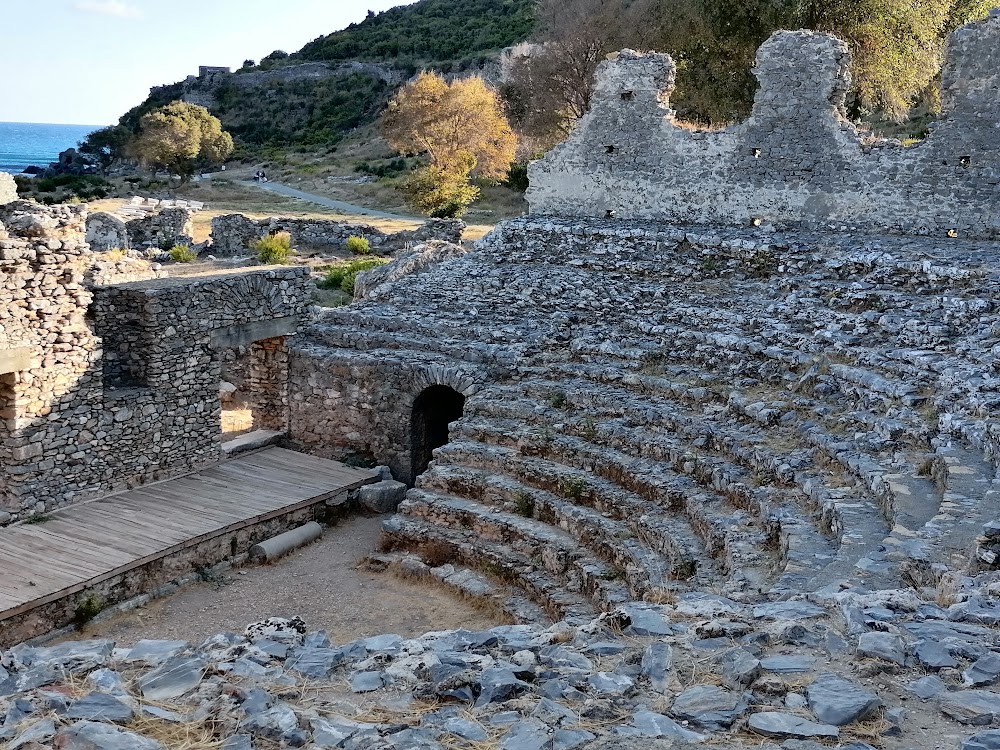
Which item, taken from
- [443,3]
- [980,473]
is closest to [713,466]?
[980,473]

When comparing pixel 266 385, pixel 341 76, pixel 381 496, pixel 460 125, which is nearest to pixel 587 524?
pixel 381 496

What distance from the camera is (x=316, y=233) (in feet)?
106

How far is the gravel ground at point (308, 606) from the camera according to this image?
10.0 metres

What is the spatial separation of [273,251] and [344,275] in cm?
299

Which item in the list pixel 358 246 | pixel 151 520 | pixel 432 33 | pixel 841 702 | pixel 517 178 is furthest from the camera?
pixel 432 33

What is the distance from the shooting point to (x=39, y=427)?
11.1 metres

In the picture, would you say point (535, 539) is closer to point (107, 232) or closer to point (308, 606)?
point (308, 606)

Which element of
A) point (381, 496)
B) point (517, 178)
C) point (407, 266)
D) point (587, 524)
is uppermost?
point (517, 178)

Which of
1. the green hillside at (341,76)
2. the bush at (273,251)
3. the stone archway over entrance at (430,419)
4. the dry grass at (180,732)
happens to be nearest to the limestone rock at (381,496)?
the stone archway over entrance at (430,419)

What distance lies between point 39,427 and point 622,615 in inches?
334

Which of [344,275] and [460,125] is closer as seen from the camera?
[344,275]

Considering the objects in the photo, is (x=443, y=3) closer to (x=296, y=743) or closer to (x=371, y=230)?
(x=371, y=230)

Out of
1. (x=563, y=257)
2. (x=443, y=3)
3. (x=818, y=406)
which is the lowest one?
(x=818, y=406)

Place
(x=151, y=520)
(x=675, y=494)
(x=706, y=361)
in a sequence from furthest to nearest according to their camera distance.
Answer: (x=706, y=361), (x=151, y=520), (x=675, y=494)
